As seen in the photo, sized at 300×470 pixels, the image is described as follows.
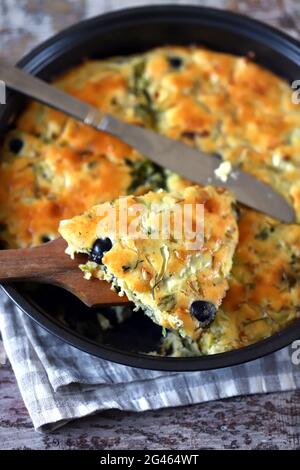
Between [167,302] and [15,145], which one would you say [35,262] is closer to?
[167,302]

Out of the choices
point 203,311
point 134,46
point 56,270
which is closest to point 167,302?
point 203,311

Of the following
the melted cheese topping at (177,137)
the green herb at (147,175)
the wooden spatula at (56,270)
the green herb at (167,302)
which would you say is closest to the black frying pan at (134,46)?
the melted cheese topping at (177,137)

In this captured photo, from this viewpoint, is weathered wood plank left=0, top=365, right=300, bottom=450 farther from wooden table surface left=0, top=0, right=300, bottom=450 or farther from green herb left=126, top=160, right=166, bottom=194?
green herb left=126, top=160, right=166, bottom=194

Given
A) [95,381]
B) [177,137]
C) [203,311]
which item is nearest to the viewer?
[203,311]

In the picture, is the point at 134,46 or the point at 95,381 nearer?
the point at 95,381

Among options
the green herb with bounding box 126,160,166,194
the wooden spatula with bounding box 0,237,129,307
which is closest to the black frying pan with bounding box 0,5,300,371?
the wooden spatula with bounding box 0,237,129,307
